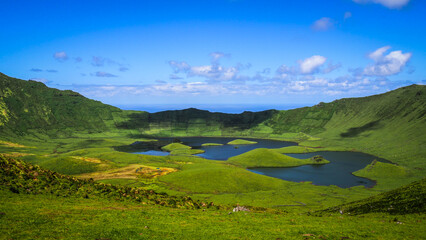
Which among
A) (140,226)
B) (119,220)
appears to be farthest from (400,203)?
(119,220)

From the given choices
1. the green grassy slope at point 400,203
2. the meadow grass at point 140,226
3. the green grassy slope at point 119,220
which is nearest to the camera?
the meadow grass at point 140,226

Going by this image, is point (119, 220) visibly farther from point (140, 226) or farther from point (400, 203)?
point (400, 203)

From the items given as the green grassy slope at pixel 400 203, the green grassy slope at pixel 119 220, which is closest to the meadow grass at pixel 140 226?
the green grassy slope at pixel 119 220

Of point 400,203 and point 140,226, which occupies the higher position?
point 140,226

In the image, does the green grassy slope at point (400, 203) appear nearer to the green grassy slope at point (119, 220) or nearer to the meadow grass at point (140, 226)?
the green grassy slope at point (119, 220)

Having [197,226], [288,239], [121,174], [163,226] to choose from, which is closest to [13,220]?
[163,226]

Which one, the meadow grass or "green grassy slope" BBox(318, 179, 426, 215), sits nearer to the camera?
the meadow grass

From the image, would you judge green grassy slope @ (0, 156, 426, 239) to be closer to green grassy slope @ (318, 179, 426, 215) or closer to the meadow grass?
the meadow grass

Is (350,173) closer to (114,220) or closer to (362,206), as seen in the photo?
(362,206)

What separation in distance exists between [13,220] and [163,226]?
1853cm

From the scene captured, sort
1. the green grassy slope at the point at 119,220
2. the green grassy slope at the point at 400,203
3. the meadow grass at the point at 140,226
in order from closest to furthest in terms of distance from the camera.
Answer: the meadow grass at the point at 140,226 → the green grassy slope at the point at 119,220 → the green grassy slope at the point at 400,203

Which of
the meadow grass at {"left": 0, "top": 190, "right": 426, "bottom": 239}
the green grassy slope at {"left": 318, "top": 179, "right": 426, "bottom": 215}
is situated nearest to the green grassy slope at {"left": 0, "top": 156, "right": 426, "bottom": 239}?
the meadow grass at {"left": 0, "top": 190, "right": 426, "bottom": 239}

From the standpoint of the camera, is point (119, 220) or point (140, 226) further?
point (119, 220)

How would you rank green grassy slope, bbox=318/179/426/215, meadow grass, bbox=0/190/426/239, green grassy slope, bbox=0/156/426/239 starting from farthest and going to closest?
green grassy slope, bbox=318/179/426/215
green grassy slope, bbox=0/156/426/239
meadow grass, bbox=0/190/426/239
